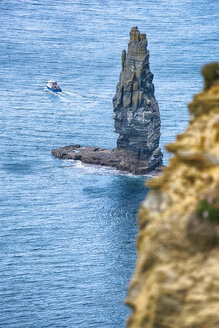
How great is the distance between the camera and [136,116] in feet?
522

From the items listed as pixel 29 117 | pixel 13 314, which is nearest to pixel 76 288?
pixel 13 314

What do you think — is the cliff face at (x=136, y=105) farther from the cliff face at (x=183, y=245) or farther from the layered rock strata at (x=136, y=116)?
the cliff face at (x=183, y=245)

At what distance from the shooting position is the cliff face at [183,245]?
13.2 meters

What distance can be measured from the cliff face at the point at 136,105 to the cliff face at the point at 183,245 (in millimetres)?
144097

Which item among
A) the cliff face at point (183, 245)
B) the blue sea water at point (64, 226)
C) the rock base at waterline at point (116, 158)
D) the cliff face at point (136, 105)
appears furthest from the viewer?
the rock base at waterline at point (116, 158)

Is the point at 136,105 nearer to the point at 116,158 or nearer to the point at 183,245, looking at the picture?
the point at 116,158

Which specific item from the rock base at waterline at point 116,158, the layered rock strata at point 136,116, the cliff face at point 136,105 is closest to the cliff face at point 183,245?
the rock base at waterline at point 116,158

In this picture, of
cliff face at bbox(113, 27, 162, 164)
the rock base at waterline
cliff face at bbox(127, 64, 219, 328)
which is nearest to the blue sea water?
the rock base at waterline

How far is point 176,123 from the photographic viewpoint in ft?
607

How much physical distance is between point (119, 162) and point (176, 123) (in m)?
28.3

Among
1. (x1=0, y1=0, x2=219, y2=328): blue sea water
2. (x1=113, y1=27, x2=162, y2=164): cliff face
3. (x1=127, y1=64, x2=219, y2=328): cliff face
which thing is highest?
(x1=113, y1=27, x2=162, y2=164): cliff face

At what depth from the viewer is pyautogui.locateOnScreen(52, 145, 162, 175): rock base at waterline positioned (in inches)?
6250

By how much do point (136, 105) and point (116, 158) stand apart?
31.9ft

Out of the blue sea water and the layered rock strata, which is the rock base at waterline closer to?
the layered rock strata
